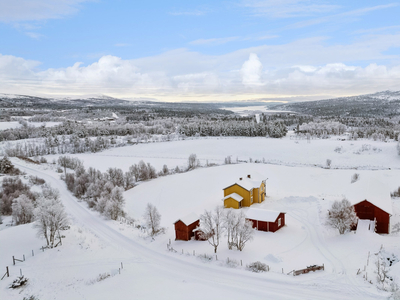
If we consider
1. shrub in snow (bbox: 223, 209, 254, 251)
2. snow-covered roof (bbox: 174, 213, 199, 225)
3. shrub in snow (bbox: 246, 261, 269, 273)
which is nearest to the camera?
shrub in snow (bbox: 246, 261, 269, 273)

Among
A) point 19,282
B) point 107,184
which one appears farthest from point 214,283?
point 107,184

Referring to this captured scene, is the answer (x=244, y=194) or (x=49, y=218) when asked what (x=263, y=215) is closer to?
(x=244, y=194)

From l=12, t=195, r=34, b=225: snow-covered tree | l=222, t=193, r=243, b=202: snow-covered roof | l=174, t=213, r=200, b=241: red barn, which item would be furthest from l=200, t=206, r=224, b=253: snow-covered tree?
l=12, t=195, r=34, b=225: snow-covered tree

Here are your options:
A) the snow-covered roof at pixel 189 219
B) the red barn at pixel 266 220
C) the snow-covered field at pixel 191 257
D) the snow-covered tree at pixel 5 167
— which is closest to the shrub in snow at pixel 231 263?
the snow-covered field at pixel 191 257

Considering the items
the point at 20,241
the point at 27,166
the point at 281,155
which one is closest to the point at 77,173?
the point at 27,166

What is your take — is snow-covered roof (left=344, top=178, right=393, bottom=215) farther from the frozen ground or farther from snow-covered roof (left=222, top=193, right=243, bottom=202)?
the frozen ground

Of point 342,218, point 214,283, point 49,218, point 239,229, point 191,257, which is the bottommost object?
point 191,257

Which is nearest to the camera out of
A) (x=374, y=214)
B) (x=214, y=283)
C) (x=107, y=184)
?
(x=214, y=283)
